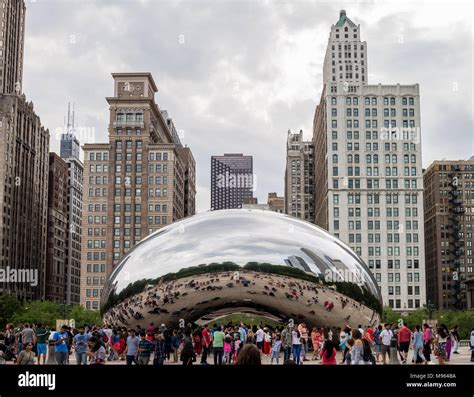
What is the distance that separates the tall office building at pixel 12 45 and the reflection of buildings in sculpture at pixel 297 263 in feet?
345

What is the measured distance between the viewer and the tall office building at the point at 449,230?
129125 millimetres

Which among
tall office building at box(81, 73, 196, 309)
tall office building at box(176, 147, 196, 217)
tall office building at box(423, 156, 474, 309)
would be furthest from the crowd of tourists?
tall office building at box(423, 156, 474, 309)

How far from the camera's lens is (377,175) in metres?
108

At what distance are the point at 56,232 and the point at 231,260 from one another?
125458 millimetres

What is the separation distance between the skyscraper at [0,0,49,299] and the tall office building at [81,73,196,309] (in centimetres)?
1224

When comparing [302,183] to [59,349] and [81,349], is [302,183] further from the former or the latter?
[59,349]

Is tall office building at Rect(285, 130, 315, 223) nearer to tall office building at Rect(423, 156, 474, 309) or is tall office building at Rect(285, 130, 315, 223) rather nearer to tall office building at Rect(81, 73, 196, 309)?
tall office building at Rect(423, 156, 474, 309)

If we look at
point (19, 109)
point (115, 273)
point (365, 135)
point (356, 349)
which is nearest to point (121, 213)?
point (19, 109)

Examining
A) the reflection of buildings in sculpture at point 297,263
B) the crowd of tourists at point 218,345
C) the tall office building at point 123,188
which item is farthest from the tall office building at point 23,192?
the reflection of buildings in sculpture at point 297,263

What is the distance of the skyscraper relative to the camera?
109 m

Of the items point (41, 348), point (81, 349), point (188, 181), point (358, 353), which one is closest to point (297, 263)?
point (81, 349)

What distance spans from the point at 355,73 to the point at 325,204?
25.1 m

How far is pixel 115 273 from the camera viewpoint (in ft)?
77.6
